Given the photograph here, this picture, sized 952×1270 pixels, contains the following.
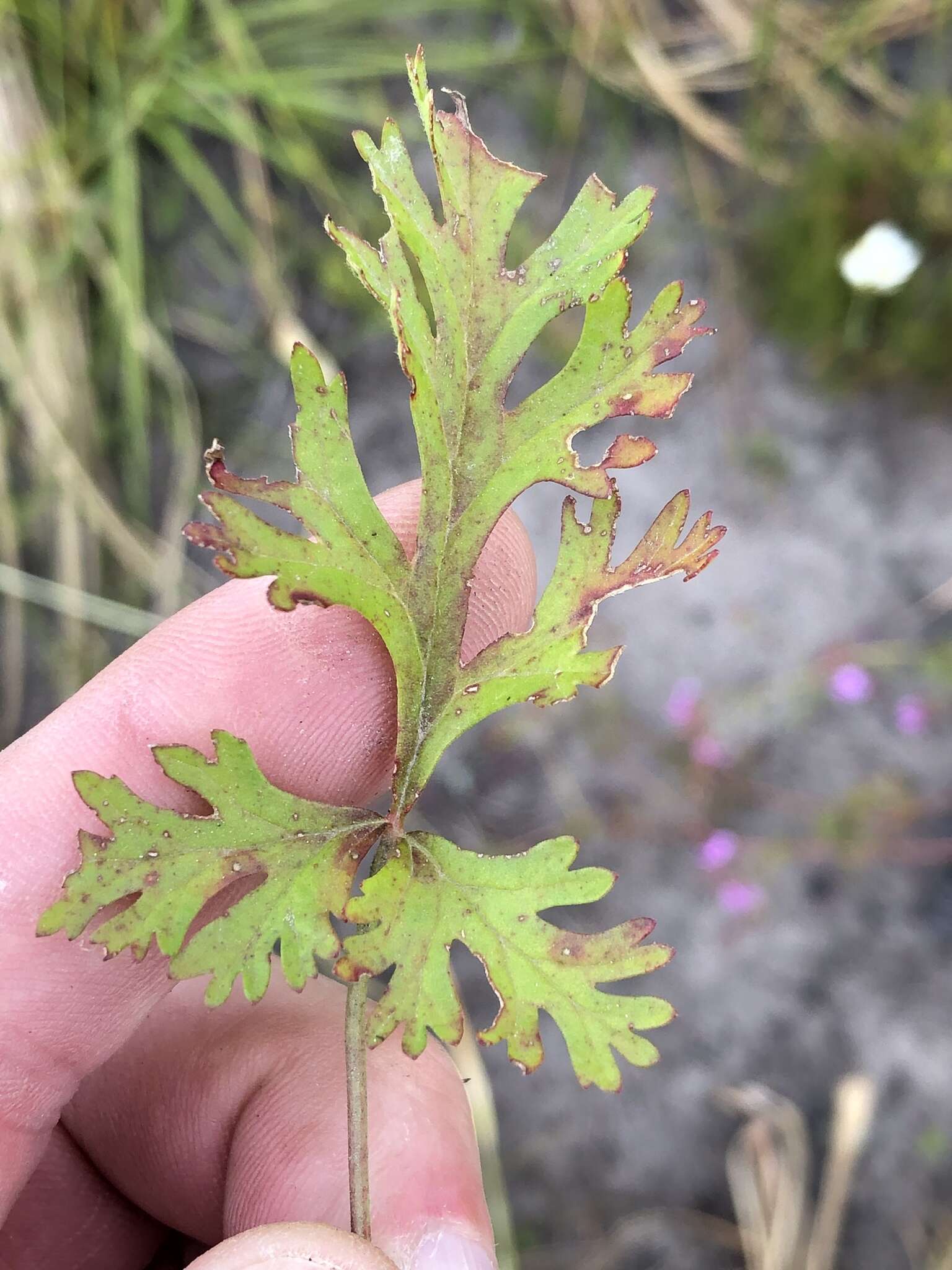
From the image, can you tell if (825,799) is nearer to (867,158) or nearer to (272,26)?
(867,158)

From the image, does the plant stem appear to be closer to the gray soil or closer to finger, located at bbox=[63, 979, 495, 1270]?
finger, located at bbox=[63, 979, 495, 1270]

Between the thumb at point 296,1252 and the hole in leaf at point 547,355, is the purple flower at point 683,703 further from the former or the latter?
the thumb at point 296,1252

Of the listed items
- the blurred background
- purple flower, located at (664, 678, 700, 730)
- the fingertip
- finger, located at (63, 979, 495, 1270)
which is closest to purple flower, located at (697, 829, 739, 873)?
the blurred background

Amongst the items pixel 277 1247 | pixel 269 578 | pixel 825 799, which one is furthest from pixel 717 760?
pixel 277 1247

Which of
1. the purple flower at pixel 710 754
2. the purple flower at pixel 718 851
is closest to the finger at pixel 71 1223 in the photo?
the purple flower at pixel 718 851

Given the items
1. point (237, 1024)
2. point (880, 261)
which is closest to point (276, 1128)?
point (237, 1024)

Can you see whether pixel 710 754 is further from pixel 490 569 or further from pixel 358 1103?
pixel 358 1103
